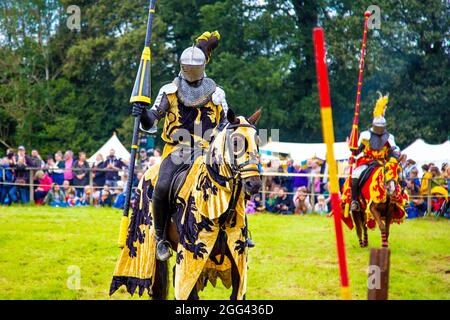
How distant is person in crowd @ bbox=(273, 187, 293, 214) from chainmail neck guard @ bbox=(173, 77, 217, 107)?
467 inches

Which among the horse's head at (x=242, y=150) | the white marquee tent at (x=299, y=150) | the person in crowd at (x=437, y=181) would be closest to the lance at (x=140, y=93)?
the horse's head at (x=242, y=150)

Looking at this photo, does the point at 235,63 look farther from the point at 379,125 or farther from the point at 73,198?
the point at 379,125

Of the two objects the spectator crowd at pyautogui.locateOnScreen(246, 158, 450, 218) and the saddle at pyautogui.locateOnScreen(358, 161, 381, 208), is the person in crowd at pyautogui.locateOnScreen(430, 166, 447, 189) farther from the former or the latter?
the saddle at pyautogui.locateOnScreen(358, 161, 381, 208)

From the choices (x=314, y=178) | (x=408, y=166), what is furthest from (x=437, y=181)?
(x=314, y=178)

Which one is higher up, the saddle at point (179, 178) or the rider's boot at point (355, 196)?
the saddle at point (179, 178)

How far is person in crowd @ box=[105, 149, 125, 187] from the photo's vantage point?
21.5 meters

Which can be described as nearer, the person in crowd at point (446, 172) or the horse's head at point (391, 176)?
the horse's head at point (391, 176)

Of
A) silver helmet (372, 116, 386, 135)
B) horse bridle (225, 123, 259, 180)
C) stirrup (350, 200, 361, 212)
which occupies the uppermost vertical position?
silver helmet (372, 116, 386, 135)

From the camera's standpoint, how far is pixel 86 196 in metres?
21.6

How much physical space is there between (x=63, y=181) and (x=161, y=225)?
13.3 m

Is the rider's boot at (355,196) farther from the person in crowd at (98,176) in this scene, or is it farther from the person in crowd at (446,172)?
the person in crowd at (98,176)

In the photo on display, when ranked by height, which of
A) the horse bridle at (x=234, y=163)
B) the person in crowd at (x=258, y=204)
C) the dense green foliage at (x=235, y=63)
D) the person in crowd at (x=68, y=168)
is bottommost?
the person in crowd at (x=258, y=204)

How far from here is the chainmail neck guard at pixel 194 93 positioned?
29.0 ft

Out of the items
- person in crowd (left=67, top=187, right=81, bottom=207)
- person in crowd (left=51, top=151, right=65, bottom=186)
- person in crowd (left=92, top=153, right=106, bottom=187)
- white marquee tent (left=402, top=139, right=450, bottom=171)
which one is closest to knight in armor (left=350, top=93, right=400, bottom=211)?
white marquee tent (left=402, top=139, right=450, bottom=171)
